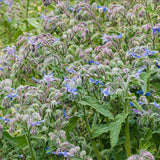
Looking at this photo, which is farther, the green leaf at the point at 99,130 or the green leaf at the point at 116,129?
the green leaf at the point at 99,130

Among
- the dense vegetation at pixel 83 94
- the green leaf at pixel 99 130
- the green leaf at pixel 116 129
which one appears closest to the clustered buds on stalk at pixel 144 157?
the dense vegetation at pixel 83 94

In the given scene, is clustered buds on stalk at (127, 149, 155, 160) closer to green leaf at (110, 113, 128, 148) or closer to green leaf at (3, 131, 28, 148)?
green leaf at (110, 113, 128, 148)

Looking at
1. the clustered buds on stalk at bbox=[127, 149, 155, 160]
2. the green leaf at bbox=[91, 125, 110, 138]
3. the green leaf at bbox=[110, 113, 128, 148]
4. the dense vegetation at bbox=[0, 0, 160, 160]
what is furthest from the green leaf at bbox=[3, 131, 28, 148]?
the clustered buds on stalk at bbox=[127, 149, 155, 160]

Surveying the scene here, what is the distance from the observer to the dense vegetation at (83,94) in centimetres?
183

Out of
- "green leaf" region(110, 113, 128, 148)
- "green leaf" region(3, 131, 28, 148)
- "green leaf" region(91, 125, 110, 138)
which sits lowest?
"green leaf" region(91, 125, 110, 138)

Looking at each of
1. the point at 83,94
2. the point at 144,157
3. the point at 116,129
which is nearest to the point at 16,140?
the point at 83,94

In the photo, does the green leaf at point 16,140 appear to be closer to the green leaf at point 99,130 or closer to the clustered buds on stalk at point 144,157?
the green leaf at point 99,130

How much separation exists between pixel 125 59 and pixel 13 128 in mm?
940

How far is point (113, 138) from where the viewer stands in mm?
1758

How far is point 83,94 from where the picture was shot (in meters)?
1.95

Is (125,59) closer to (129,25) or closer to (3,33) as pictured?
(129,25)

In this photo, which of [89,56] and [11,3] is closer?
[89,56]

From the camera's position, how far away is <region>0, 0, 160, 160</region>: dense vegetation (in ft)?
5.99

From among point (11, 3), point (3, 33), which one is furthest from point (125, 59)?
point (11, 3)
